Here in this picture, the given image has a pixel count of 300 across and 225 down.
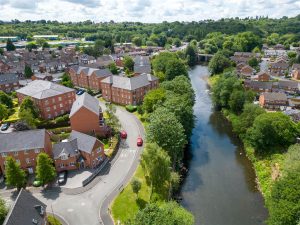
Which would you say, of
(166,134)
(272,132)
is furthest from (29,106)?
(272,132)

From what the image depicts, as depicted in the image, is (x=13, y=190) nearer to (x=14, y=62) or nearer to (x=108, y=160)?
(x=108, y=160)

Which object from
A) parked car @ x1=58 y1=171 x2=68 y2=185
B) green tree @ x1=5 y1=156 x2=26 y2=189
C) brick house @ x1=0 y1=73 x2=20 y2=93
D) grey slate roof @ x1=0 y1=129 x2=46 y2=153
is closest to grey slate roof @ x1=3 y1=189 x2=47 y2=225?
green tree @ x1=5 y1=156 x2=26 y2=189

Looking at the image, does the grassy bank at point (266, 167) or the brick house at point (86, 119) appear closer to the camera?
the grassy bank at point (266, 167)

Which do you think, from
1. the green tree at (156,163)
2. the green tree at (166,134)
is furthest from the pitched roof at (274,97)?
the green tree at (156,163)

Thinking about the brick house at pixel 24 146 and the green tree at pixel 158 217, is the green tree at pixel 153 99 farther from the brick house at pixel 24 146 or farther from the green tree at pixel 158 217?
the green tree at pixel 158 217

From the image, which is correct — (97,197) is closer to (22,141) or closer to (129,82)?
(22,141)
